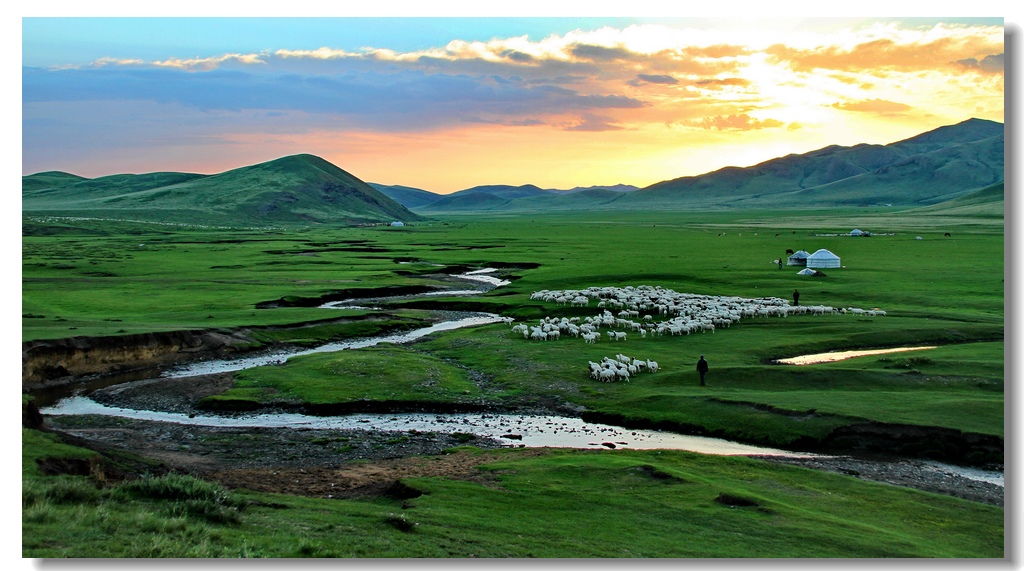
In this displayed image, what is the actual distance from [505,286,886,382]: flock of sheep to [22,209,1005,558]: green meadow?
1.37 metres

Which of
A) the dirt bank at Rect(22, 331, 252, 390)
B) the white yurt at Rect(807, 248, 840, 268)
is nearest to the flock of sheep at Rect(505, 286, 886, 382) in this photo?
the dirt bank at Rect(22, 331, 252, 390)

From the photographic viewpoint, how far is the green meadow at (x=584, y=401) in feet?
56.0

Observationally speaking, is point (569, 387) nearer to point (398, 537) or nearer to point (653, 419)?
point (653, 419)

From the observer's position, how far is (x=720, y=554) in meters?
17.2

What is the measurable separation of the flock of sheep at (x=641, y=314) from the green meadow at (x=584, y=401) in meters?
1.37

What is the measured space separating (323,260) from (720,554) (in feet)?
314

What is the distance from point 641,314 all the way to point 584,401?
2570 centimetres

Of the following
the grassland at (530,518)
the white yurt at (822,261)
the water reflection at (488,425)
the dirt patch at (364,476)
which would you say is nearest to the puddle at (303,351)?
the water reflection at (488,425)

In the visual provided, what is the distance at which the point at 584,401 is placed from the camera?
1374 inches

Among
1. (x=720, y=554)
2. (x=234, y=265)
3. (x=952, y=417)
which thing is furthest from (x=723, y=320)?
(x=234, y=265)

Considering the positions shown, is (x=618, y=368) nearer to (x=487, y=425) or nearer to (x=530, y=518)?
(x=487, y=425)

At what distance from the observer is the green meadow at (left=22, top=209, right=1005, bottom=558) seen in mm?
17078

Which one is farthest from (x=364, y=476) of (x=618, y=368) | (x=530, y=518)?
(x=618, y=368)

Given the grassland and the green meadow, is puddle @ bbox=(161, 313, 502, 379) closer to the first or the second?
the green meadow
